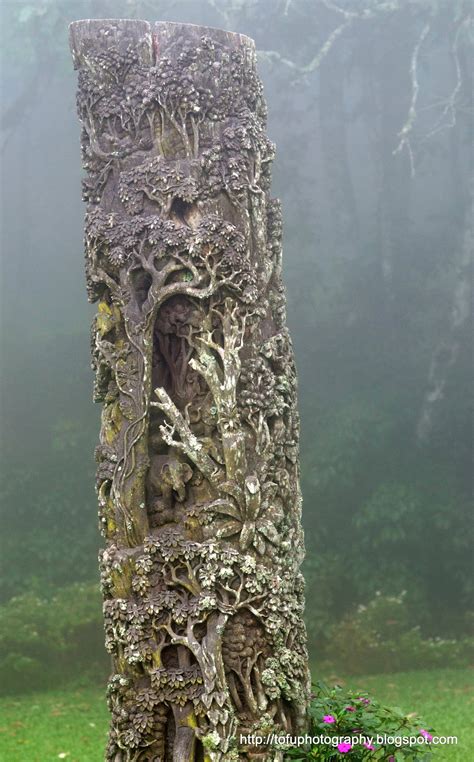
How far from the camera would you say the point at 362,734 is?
3943mm

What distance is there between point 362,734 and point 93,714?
3794 mm

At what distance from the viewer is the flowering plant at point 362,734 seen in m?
3.82

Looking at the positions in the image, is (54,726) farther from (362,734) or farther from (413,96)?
(413,96)

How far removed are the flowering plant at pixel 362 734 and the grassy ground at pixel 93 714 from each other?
197 cm

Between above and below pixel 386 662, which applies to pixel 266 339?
above

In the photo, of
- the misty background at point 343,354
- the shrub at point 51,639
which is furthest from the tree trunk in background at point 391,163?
the shrub at point 51,639

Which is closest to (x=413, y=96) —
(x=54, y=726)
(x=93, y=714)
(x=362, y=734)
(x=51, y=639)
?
(x=51, y=639)

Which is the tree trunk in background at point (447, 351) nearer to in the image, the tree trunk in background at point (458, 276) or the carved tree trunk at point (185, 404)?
the tree trunk in background at point (458, 276)

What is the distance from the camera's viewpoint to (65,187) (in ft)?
29.6

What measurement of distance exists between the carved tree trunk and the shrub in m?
4.67

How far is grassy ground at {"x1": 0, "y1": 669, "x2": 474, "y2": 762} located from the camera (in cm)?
636

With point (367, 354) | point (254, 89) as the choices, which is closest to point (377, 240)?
point (367, 354)

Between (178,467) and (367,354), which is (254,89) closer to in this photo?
(178,467)

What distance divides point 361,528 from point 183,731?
5.25 metres
